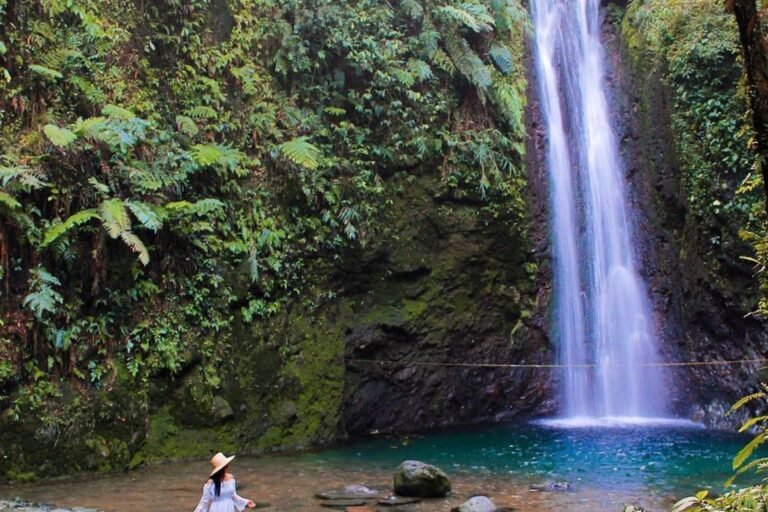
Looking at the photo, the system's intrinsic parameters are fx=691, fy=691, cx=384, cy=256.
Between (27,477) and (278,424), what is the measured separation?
3.47 m

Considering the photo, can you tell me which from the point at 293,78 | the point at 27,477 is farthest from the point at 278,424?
the point at 293,78

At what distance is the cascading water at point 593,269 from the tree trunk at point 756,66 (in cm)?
1113

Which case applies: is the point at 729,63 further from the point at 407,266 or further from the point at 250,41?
the point at 250,41

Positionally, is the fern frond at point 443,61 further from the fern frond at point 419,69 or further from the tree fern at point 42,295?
the tree fern at point 42,295

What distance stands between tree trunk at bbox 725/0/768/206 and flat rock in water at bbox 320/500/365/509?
5.64 m

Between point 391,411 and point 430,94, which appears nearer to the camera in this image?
point 391,411

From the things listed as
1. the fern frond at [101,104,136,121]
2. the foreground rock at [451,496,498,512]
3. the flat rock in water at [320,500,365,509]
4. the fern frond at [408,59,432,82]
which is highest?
the fern frond at [408,59,432,82]

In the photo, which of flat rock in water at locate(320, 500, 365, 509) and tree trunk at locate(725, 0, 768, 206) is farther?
flat rock in water at locate(320, 500, 365, 509)

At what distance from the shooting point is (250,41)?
11828mm

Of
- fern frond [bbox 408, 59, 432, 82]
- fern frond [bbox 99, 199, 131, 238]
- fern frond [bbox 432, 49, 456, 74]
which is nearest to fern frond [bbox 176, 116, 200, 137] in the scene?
fern frond [bbox 99, 199, 131, 238]

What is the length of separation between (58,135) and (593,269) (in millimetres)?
9959

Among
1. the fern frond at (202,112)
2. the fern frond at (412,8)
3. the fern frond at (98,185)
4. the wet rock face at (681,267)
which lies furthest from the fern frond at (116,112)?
the wet rock face at (681,267)

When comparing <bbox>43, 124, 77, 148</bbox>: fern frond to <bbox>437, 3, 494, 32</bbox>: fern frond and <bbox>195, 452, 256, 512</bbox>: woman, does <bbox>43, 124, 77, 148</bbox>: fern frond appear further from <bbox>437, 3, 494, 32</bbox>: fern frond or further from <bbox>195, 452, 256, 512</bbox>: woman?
<bbox>437, 3, 494, 32</bbox>: fern frond

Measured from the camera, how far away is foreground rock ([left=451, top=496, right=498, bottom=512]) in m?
6.60
